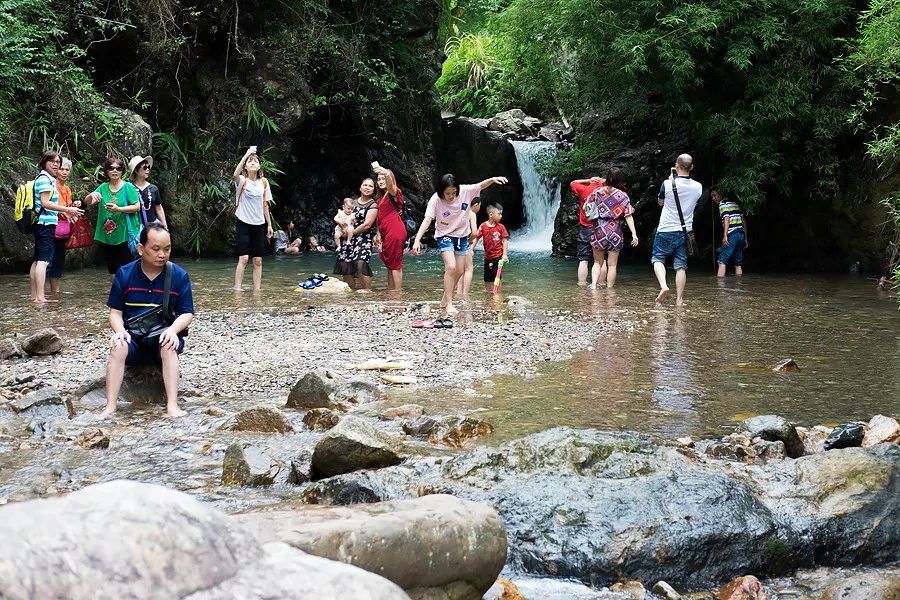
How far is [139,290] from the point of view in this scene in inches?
238

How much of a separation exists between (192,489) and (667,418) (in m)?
3.09

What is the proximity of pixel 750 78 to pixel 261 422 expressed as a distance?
1472 cm

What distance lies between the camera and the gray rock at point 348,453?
4.61 m

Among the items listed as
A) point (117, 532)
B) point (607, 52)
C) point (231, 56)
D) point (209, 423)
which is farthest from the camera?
point (231, 56)

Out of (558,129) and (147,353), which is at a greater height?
(558,129)

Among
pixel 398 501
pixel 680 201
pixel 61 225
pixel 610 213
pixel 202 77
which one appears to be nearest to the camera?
pixel 398 501

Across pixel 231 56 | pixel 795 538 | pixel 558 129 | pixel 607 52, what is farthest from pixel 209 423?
pixel 558 129

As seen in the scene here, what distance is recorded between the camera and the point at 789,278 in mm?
16766

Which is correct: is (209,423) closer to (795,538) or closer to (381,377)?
(381,377)

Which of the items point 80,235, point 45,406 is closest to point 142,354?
point 45,406

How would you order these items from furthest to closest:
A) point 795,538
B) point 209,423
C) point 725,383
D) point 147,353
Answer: point 725,383 < point 147,353 < point 209,423 < point 795,538

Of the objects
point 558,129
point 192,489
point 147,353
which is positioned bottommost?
point 192,489

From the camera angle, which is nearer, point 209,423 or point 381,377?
point 209,423

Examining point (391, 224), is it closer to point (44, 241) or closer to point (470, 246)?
point (470, 246)
